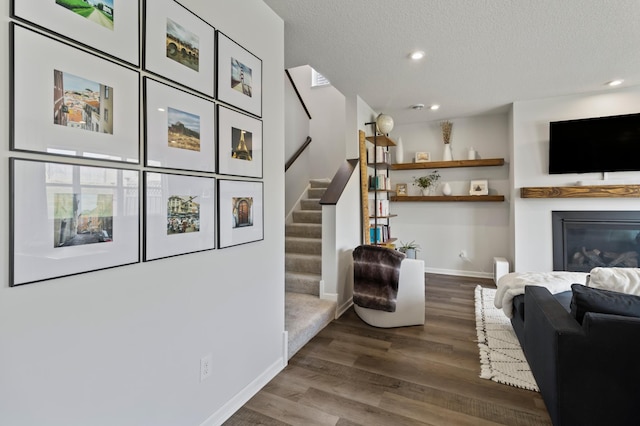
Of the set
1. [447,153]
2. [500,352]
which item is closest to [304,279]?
[500,352]

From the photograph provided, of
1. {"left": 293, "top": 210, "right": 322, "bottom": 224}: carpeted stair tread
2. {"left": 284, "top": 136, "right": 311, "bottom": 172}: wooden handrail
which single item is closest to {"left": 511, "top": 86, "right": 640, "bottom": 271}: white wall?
{"left": 293, "top": 210, "right": 322, "bottom": 224}: carpeted stair tread

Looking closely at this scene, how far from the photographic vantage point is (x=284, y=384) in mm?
2014

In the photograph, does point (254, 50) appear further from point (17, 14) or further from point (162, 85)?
point (17, 14)

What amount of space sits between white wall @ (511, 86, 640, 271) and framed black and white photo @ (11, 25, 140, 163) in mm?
4443

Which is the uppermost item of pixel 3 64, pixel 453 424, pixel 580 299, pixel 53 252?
pixel 3 64

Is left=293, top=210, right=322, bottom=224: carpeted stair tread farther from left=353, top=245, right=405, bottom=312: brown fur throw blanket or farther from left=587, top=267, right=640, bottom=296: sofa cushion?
left=587, top=267, right=640, bottom=296: sofa cushion

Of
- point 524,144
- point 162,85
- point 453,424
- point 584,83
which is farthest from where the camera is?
point 524,144

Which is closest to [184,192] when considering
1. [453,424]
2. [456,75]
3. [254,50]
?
[254,50]

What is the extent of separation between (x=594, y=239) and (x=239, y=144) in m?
4.46

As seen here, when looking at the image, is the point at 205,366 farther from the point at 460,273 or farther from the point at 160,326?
the point at 460,273

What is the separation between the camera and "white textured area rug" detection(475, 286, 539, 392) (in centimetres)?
207

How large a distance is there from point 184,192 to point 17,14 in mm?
763

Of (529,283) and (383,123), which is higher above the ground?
(383,123)

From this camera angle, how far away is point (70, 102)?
1018mm
